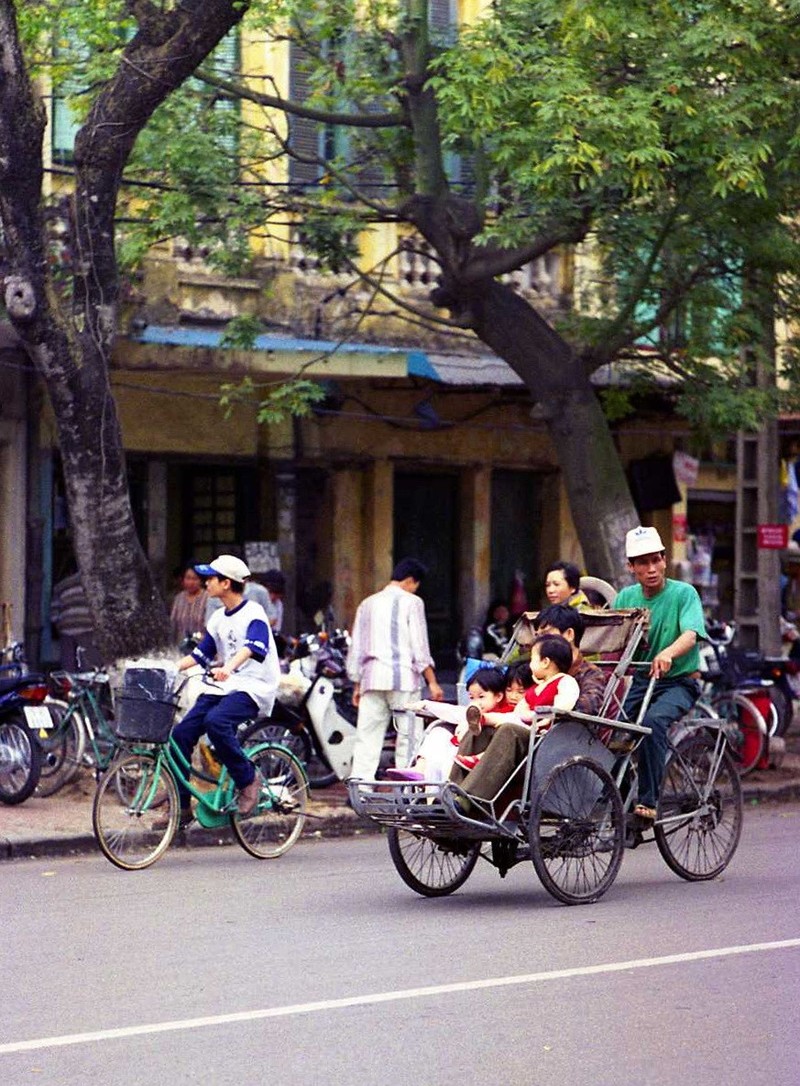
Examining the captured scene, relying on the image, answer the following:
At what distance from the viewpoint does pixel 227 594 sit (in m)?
11.1

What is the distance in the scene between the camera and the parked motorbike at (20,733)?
42.3ft

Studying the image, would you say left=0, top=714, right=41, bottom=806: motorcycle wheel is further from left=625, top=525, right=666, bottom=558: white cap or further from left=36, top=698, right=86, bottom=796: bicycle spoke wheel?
left=625, top=525, right=666, bottom=558: white cap

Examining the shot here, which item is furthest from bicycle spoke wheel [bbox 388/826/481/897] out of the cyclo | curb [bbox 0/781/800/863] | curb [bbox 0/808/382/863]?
curb [bbox 0/781/800/863]

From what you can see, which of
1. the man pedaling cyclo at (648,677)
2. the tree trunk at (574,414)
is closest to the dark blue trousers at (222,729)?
the man pedaling cyclo at (648,677)

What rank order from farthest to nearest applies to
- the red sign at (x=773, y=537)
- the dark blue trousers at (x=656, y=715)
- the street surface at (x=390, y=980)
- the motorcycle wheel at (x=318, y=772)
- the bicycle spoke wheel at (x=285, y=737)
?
the red sign at (x=773, y=537), the motorcycle wheel at (x=318, y=772), the bicycle spoke wheel at (x=285, y=737), the dark blue trousers at (x=656, y=715), the street surface at (x=390, y=980)

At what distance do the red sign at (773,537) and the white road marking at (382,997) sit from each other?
11.1 m

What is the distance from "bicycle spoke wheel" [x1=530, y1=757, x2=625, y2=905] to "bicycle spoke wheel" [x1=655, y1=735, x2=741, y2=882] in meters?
0.54

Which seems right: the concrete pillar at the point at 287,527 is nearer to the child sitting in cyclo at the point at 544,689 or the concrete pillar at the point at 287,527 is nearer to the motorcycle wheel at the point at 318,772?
the motorcycle wheel at the point at 318,772

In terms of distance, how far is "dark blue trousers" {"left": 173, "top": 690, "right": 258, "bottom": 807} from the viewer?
1079 centimetres

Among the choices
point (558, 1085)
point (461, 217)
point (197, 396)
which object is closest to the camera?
point (558, 1085)

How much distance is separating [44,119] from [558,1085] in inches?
347

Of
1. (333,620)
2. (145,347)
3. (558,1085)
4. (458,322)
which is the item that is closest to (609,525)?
(458,322)

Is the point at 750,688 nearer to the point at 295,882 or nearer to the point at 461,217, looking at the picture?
the point at 461,217

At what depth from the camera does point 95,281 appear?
517 inches
